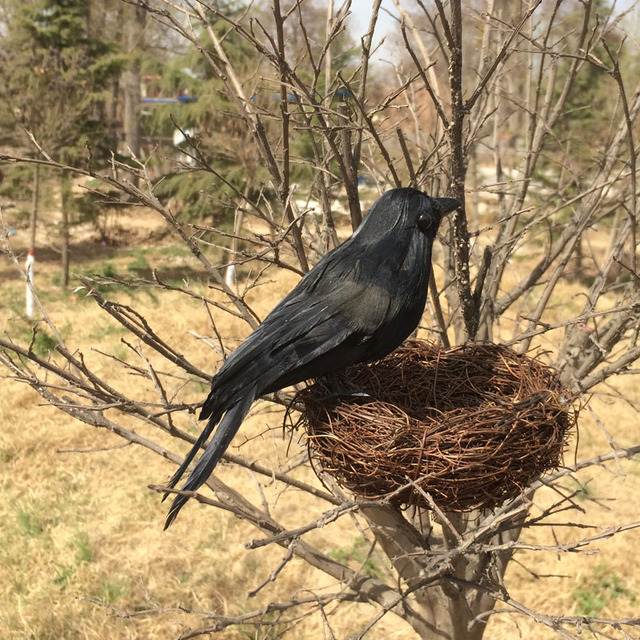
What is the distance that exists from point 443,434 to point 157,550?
4.22 metres

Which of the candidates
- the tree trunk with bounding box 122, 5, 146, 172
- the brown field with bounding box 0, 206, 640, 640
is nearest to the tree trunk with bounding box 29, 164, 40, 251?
the brown field with bounding box 0, 206, 640, 640

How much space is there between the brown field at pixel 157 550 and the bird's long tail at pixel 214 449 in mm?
1738

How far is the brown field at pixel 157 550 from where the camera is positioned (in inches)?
178

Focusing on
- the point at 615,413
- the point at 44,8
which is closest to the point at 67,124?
the point at 44,8

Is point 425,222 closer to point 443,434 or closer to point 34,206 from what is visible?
point 443,434

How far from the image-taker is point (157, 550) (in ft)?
17.3

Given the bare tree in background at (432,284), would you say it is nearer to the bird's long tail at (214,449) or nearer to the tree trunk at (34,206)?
the bird's long tail at (214,449)

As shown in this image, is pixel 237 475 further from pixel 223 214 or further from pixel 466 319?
pixel 223 214

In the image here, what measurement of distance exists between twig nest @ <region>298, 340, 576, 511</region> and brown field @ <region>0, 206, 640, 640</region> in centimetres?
159

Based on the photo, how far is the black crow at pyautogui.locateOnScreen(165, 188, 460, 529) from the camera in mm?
1755

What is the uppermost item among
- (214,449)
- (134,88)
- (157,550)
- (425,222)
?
(134,88)

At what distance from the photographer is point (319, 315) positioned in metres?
1.79

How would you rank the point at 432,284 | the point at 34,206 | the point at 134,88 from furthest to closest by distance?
the point at 134,88, the point at 34,206, the point at 432,284

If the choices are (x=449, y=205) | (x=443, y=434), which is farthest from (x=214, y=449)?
(x=449, y=205)
